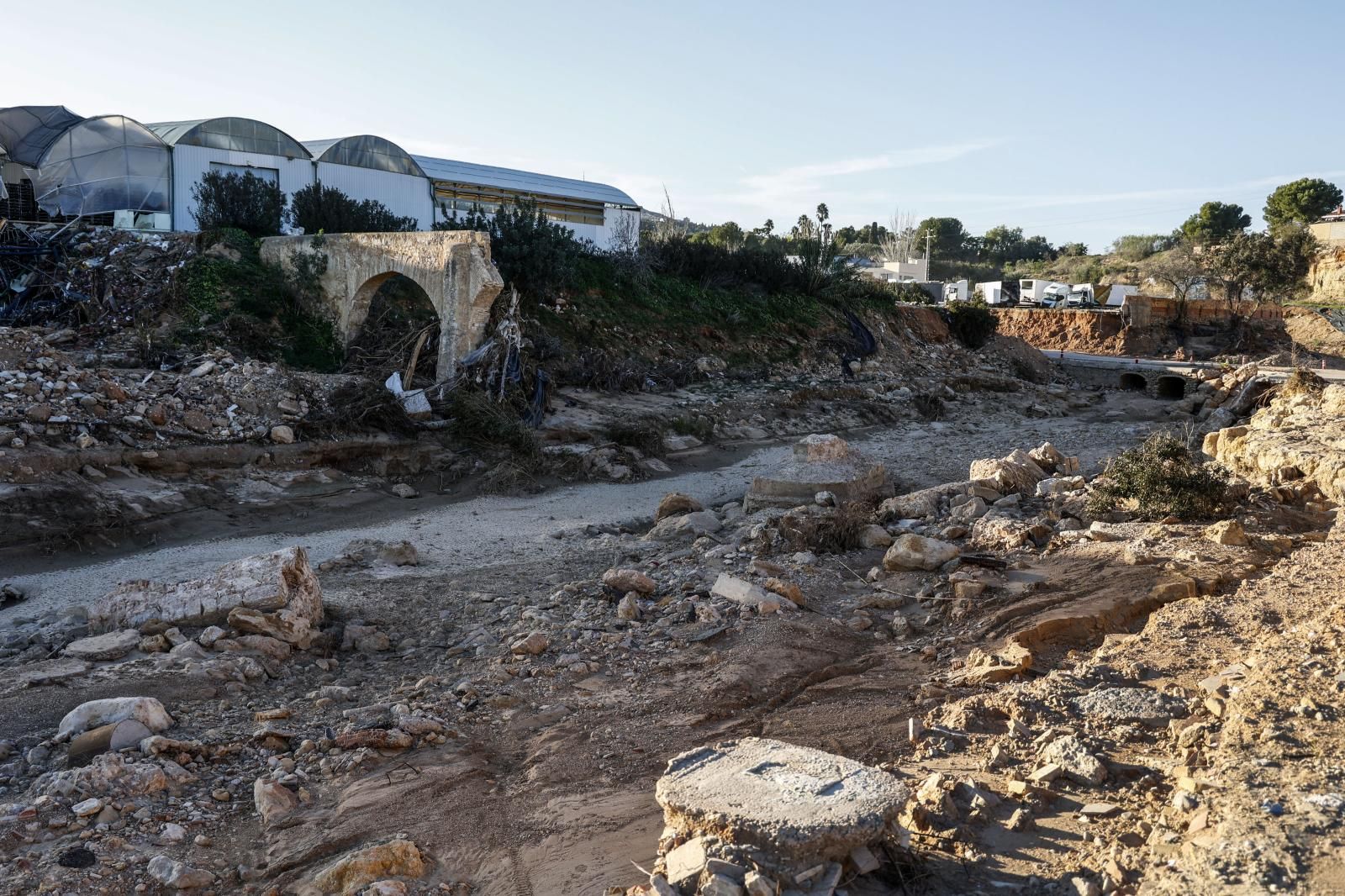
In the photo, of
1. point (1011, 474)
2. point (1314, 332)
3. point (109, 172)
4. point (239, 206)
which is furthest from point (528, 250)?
point (1314, 332)

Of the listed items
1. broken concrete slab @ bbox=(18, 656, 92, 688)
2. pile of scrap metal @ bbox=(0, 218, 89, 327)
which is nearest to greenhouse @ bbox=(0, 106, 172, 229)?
pile of scrap metal @ bbox=(0, 218, 89, 327)

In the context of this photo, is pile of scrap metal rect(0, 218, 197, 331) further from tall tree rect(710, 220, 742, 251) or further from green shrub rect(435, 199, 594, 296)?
tall tree rect(710, 220, 742, 251)

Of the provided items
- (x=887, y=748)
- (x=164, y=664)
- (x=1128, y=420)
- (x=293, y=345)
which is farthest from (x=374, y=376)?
(x=1128, y=420)

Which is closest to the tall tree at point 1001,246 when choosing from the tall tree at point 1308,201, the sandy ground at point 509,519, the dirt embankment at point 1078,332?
the tall tree at point 1308,201

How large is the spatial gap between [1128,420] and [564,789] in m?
20.0

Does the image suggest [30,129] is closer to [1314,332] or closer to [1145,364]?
[1145,364]

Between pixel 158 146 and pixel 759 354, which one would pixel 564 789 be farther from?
pixel 158 146

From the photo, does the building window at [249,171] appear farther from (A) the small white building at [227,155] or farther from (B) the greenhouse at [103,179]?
(B) the greenhouse at [103,179]

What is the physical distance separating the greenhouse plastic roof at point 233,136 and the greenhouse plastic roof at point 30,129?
3.21 m

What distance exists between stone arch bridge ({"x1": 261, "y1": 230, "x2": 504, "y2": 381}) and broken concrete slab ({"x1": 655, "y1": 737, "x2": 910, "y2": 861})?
39.4ft

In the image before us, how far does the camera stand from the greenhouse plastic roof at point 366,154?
75.7 ft

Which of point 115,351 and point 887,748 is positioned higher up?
point 115,351

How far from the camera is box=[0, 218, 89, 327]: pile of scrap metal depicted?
54.4ft

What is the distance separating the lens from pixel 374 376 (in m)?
15.5
